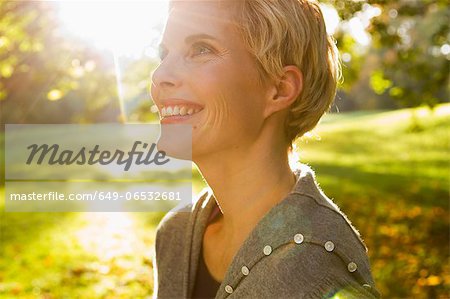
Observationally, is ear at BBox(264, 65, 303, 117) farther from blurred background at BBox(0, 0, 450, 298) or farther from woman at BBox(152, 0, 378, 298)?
blurred background at BBox(0, 0, 450, 298)

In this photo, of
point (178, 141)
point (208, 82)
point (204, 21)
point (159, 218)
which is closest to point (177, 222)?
point (178, 141)

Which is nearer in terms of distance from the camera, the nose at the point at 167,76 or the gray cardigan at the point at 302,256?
the gray cardigan at the point at 302,256

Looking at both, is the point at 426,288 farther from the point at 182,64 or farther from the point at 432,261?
the point at 182,64

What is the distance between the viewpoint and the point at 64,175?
767 inches

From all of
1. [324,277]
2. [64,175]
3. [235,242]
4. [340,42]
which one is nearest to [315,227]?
[324,277]

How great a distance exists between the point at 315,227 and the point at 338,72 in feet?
2.25

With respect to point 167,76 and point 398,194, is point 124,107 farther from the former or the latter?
point 398,194

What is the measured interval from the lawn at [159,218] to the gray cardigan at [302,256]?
2.25 feet

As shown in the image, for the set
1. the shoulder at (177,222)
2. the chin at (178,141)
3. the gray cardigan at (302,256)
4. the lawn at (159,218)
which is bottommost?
the gray cardigan at (302,256)

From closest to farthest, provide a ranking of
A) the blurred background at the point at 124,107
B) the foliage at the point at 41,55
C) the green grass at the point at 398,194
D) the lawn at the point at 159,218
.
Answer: the blurred background at the point at 124,107
the foliage at the point at 41,55
the lawn at the point at 159,218
the green grass at the point at 398,194

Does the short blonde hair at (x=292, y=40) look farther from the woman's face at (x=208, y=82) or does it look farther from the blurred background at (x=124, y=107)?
the blurred background at (x=124, y=107)

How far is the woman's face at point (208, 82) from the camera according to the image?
2.07 meters

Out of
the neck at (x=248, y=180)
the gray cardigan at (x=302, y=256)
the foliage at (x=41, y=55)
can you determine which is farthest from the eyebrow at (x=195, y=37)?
the foliage at (x=41, y=55)

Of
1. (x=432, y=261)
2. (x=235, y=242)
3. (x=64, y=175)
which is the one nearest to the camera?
(x=235, y=242)
